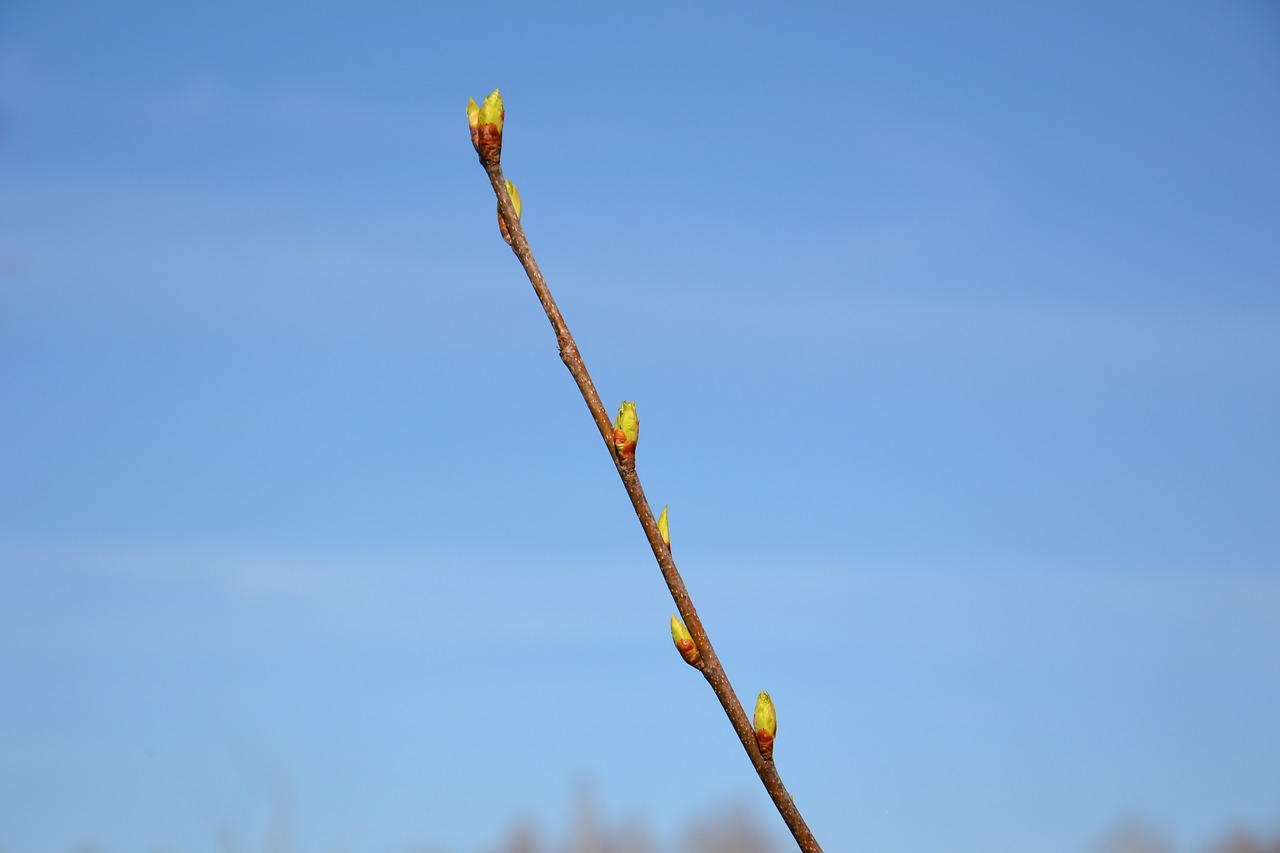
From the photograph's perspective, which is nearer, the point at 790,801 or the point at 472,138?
the point at 790,801

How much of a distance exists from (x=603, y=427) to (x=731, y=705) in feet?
2.58

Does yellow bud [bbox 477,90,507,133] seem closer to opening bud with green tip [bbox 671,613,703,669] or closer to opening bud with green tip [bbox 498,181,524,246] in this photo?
opening bud with green tip [bbox 498,181,524,246]

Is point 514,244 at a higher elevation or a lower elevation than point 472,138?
lower

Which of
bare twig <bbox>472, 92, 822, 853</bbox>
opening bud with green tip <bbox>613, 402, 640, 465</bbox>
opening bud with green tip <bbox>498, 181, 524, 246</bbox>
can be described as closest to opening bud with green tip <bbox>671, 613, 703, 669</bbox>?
bare twig <bbox>472, 92, 822, 853</bbox>

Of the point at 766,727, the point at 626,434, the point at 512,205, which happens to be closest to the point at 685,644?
the point at 766,727

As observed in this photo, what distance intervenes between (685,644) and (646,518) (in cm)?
36

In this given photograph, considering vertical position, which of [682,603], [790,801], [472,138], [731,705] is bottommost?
[790,801]

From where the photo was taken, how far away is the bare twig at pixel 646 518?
2.81m

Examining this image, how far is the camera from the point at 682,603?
2846mm

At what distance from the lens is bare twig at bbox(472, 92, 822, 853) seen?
9.22ft

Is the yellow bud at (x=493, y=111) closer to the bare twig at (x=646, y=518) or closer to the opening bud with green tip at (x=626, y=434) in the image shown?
the bare twig at (x=646, y=518)

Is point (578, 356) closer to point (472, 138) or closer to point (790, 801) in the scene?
point (472, 138)

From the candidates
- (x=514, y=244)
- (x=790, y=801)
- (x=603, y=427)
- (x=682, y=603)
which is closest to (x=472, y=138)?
(x=514, y=244)

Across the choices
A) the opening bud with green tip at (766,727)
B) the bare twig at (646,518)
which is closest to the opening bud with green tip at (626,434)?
the bare twig at (646,518)
